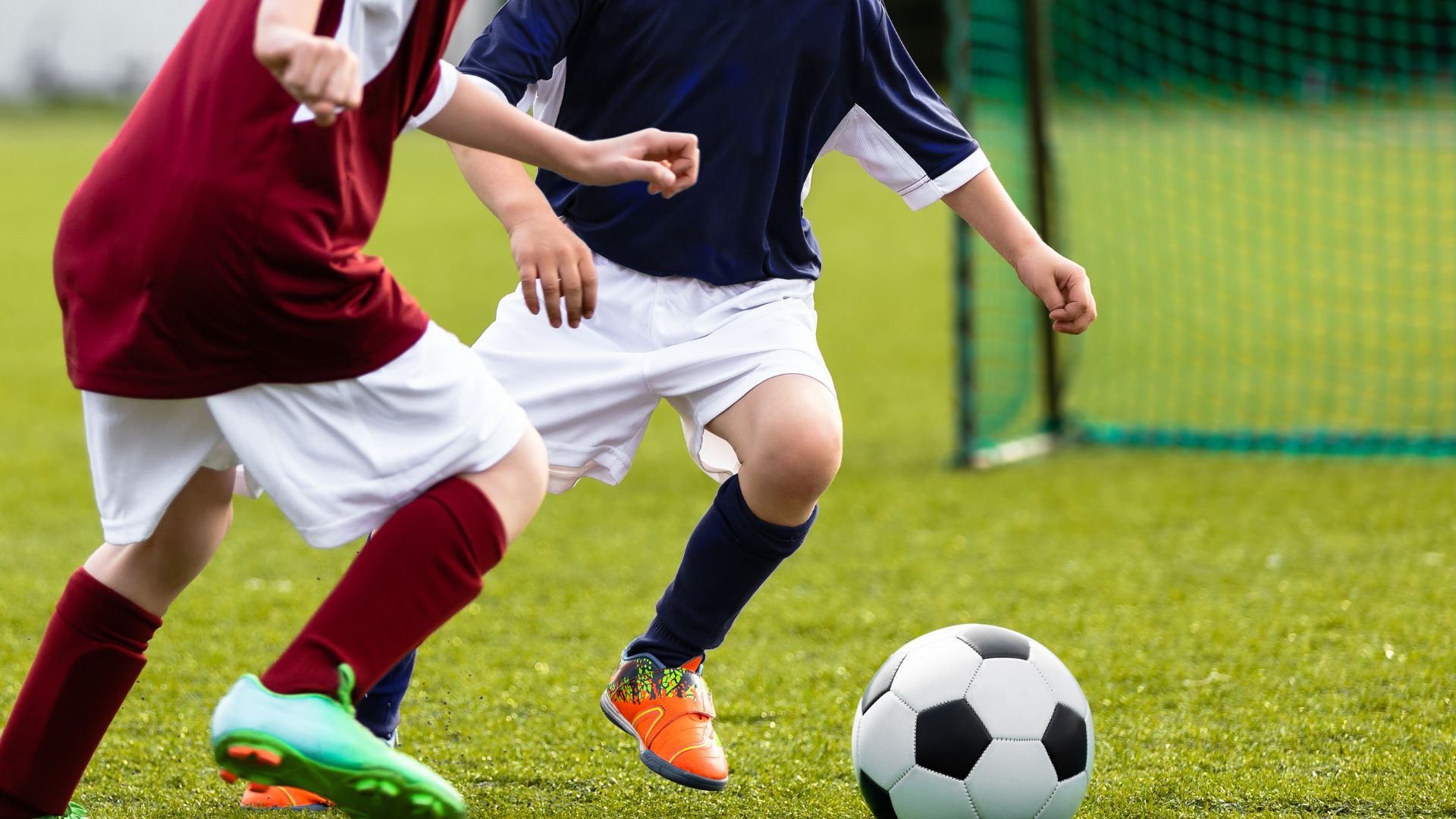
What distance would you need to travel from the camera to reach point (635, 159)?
1652 millimetres

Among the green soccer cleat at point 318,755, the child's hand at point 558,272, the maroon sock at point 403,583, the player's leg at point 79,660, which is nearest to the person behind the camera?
Answer: the green soccer cleat at point 318,755

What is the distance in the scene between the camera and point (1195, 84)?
33.9ft

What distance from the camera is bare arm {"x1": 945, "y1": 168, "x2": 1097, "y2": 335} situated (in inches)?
84.7

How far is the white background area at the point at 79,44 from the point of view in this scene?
29.4m

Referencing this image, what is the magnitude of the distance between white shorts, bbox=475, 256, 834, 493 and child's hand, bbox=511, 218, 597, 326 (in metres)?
0.49

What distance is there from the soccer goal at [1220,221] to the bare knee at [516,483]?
11.2 ft

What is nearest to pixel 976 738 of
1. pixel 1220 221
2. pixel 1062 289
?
pixel 1062 289

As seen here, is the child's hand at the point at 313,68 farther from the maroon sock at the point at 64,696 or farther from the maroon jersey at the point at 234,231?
the maroon sock at the point at 64,696

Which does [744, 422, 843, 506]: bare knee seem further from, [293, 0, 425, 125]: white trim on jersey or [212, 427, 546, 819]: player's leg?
[293, 0, 425, 125]: white trim on jersey

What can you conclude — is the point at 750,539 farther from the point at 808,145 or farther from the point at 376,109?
the point at 376,109

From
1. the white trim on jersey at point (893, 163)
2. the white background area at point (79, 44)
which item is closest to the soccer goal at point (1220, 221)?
the white trim on jersey at point (893, 163)

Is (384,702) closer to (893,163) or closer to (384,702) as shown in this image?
(384,702)

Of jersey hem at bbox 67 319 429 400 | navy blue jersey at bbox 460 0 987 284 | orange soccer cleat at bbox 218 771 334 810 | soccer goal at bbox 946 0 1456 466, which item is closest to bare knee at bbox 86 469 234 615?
jersey hem at bbox 67 319 429 400

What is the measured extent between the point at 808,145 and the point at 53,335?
21.7 feet
